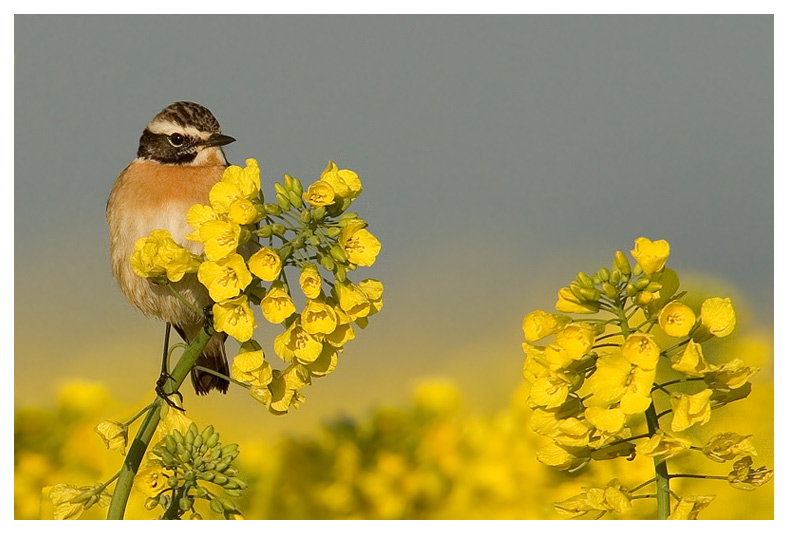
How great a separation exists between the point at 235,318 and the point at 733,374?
1.30 m

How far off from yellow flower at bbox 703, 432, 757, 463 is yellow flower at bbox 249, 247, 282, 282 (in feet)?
3.99

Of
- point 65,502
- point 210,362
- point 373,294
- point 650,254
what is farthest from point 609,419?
point 210,362

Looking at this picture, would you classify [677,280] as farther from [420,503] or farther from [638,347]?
[420,503]

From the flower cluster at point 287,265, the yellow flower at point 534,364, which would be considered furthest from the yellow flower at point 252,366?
the yellow flower at point 534,364

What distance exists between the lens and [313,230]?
98.8 inches

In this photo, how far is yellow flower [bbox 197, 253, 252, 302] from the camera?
251 centimetres

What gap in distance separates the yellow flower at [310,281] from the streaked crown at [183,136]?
205 centimetres

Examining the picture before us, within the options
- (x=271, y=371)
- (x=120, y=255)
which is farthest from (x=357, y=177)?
(x=120, y=255)

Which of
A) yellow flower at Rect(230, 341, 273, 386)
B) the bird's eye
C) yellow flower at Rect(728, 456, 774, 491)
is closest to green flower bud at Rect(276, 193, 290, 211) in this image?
yellow flower at Rect(230, 341, 273, 386)

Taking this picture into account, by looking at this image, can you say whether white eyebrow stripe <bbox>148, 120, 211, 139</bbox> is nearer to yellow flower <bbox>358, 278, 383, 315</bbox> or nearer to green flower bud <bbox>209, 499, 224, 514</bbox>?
yellow flower <bbox>358, 278, 383, 315</bbox>

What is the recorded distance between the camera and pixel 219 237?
102 inches

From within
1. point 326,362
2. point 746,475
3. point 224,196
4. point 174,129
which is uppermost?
point 174,129

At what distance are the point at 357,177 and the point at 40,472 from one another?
1.84 metres

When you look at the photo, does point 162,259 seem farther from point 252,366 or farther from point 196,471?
point 196,471
